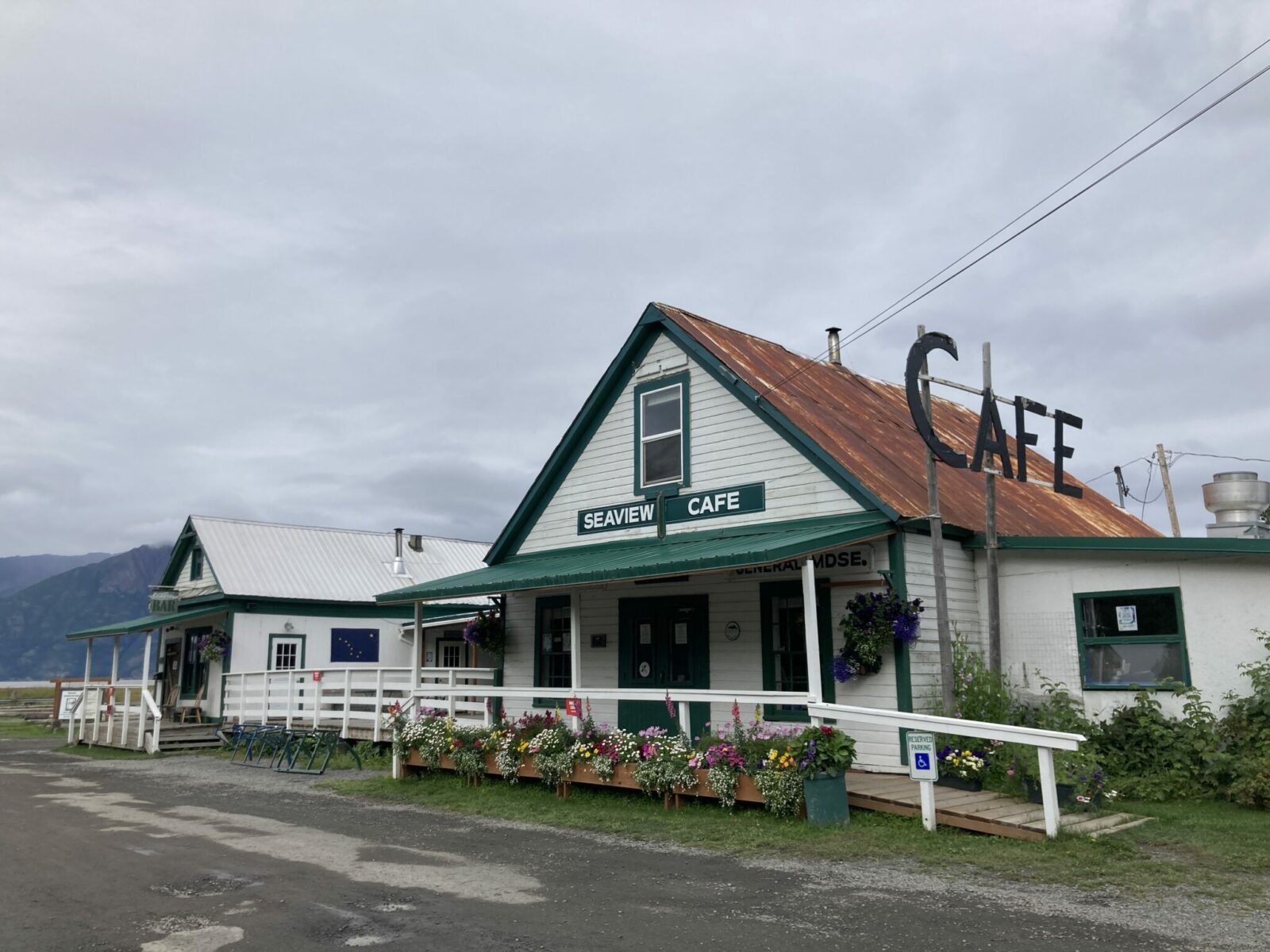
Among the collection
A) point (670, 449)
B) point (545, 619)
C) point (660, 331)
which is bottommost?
point (545, 619)

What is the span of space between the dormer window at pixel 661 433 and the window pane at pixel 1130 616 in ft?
19.2

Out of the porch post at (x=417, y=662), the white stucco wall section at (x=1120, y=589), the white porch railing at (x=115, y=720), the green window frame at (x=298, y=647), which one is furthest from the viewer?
the green window frame at (x=298, y=647)

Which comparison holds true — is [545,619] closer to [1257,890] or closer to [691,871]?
[691,871]

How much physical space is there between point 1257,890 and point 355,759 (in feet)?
47.3

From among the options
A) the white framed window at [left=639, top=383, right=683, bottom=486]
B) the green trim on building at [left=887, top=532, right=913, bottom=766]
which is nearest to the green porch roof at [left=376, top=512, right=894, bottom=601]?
the green trim on building at [left=887, top=532, right=913, bottom=766]

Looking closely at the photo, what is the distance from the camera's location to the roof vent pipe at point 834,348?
19.6 metres

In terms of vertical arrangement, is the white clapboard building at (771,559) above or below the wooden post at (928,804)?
above

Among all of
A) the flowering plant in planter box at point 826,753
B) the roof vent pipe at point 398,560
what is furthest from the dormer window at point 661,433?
the roof vent pipe at point 398,560

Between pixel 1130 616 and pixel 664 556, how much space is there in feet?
19.0

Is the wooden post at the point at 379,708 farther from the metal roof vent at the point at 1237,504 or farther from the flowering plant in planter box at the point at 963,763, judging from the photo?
the metal roof vent at the point at 1237,504

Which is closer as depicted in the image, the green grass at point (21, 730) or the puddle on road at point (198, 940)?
the puddle on road at point (198, 940)

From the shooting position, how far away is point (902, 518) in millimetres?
12641

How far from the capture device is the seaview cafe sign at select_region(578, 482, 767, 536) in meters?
14.7

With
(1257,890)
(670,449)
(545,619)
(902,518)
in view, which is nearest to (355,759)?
(545,619)
